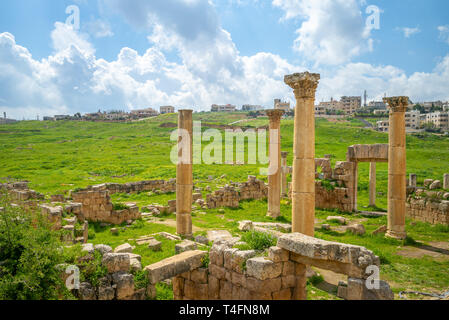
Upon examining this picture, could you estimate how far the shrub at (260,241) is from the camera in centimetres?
830

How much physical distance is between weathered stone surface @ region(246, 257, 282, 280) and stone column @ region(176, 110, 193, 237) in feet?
23.9

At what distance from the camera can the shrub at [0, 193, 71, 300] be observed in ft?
19.7

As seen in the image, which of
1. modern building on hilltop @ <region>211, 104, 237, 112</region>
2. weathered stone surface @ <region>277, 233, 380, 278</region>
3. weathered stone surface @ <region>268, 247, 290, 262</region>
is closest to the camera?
weathered stone surface @ <region>277, 233, 380, 278</region>

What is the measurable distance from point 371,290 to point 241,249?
318cm

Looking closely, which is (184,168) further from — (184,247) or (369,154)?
(369,154)

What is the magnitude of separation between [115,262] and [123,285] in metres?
0.58

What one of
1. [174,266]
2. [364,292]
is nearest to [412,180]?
[364,292]

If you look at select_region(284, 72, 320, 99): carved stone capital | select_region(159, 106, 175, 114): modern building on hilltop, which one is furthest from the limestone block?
select_region(159, 106, 175, 114): modern building on hilltop

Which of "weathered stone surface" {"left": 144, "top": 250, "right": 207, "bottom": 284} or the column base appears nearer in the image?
"weathered stone surface" {"left": 144, "top": 250, "right": 207, "bottom": 284}

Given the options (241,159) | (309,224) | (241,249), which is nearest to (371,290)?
(241,249)

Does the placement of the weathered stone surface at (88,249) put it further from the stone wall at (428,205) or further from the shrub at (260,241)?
the stone wall at (428,205)

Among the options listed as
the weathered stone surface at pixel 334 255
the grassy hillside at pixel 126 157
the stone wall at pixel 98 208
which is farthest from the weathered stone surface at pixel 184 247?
the grassy hillside at pixel 126 157

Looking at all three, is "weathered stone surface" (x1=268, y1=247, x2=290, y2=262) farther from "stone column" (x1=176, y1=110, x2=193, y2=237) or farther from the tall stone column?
the tall stone column
